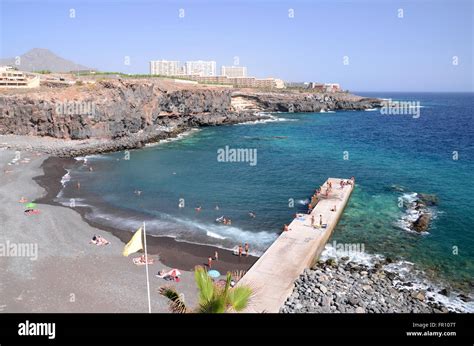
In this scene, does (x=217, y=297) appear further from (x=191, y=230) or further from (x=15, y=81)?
(x=15, y=81)

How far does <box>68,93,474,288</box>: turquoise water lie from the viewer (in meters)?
26.5

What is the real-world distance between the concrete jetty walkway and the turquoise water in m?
1.45

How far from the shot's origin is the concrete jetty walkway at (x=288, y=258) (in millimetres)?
17594

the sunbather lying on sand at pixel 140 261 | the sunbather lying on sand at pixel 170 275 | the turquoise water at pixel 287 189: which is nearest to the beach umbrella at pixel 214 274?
the sunbather lying on sand at pixel 170 275

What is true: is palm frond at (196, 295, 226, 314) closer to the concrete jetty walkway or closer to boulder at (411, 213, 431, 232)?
the concrete jetty walkway

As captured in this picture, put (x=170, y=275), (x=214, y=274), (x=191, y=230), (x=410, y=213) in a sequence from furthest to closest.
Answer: (x=410, y=213) → (x=191, y=230) → (x=214, y=274) → (x=170, y=275)

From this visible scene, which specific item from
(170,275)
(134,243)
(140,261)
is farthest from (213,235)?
(134,243)

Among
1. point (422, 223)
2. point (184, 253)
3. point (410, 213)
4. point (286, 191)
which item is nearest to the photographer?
point (184, 253)

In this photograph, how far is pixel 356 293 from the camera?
1895 cm

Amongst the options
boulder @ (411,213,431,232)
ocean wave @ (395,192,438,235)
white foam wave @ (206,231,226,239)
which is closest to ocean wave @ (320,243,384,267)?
ocean wave @ (395,192,438,235)

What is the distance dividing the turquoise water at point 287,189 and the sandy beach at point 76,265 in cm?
244

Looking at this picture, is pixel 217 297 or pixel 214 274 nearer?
pixel 217 297

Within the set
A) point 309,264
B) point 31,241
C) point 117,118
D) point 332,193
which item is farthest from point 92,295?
point 117,118

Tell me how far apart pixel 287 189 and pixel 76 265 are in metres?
22.9
